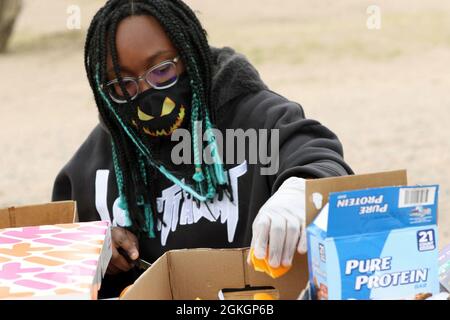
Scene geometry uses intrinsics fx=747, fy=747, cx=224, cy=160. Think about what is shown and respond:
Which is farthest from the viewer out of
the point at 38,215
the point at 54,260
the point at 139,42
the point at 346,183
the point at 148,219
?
the point at 148,219

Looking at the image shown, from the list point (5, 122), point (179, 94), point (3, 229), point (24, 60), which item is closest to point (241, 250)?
point (3, 229)

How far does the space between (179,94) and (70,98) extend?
10061 millimetres

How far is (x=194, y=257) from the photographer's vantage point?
1.42 m

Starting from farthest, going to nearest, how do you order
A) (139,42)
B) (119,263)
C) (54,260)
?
1. (139,42)
2. (119,263)
3. (54,260)

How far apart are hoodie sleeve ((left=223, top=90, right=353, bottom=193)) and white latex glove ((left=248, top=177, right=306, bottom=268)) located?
11.3 inches

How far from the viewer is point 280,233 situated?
4.27 ft

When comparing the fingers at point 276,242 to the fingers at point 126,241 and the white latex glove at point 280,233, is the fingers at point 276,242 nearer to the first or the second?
the white latex glove at point 280,233

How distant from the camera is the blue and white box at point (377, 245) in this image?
1.14m

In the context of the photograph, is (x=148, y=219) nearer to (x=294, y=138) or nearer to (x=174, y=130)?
(x=174, y=130)

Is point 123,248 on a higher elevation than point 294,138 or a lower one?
lower

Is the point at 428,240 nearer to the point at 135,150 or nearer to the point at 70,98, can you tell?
the point at 135,150

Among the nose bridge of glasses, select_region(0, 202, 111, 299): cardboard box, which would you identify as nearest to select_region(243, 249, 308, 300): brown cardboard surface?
select_region(0, 202, 111, 299): cardboard box

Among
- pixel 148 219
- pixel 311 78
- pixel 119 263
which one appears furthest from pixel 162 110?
pixel 311 78

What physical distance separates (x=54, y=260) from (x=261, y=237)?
0.39 m
